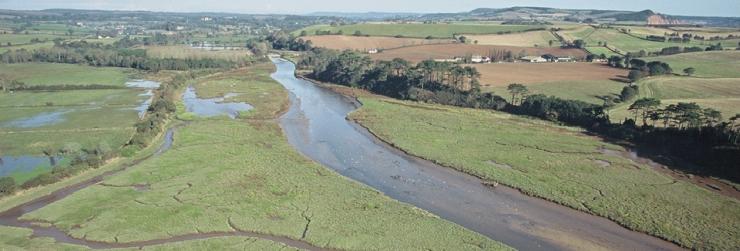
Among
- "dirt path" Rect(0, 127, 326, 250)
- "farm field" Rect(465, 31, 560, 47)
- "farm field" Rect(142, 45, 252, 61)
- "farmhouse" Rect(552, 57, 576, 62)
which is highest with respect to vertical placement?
"farm field" Rect(465, 31, 560, 47)

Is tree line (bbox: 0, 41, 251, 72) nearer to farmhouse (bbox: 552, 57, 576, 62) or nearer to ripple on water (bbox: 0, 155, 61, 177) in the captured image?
ripple on water (bbox: 0, 155, 61, 177)

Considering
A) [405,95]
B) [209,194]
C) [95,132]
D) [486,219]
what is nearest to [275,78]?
[405,95]

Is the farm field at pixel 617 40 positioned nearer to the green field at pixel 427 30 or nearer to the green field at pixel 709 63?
the green field at pixel 427 30

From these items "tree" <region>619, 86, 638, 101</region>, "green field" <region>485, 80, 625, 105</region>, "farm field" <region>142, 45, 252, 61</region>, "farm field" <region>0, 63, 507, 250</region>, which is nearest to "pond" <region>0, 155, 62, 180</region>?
"farm field" <region>0, 63, 507, 250</region>

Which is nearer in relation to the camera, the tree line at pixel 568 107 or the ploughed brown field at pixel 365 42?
the tree line at pixel 568 107

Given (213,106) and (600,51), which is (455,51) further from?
(213,106)

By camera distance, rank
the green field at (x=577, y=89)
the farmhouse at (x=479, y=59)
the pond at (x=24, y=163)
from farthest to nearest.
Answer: the farmhouse at (x=479, y=59)
the green field at (x=577, y=89)
the pond at (x=24, y=163)

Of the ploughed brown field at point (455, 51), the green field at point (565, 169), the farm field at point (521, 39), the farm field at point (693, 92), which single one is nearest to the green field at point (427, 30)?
the farm field at point (521, 39)
